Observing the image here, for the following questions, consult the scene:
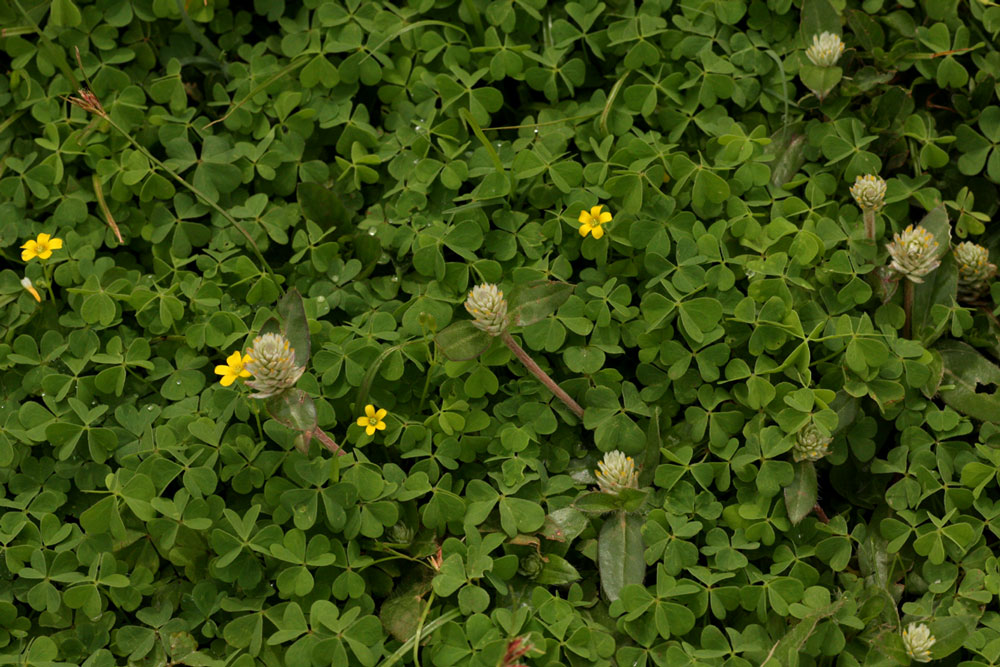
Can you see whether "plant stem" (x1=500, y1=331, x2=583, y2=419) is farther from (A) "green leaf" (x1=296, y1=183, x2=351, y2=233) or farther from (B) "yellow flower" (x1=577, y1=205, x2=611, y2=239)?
(A) "green leaf" (x1=296, y1=183, x2=351, y2=233)

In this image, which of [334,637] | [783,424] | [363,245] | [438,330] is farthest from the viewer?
[363,245]

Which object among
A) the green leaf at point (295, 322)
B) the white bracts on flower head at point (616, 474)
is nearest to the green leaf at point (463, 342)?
the green leaf at point (295, 322)

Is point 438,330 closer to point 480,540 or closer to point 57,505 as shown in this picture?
point 480,540

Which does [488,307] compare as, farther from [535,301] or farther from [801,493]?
[801,493]

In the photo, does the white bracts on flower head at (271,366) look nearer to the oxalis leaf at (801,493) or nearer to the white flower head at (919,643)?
the oxalis leaf at (801,493)

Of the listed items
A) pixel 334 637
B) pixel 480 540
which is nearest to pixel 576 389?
pixel 480 540

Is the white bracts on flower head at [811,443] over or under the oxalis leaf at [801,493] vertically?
over
